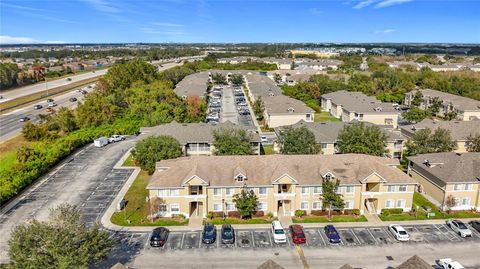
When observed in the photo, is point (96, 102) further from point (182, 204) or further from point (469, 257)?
point (469, 257)

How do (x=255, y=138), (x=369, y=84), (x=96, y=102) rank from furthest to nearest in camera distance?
(x=369, y=84)
(x=96, y=102)
(x=255, y=138)

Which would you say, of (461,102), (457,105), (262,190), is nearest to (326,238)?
(262,190)

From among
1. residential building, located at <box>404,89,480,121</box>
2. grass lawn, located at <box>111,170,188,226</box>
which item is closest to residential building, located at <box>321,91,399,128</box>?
residential building, located at <box>404,89,480,121</box>

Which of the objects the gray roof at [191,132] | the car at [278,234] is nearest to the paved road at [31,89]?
the gray roof at [191,132]

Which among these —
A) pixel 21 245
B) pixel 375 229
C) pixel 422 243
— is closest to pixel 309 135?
pixel 375 229

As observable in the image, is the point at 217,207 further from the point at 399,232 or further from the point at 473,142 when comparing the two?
the point at 473,142

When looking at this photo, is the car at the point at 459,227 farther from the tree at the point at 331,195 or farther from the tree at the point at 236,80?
the tree at the point at 236,80

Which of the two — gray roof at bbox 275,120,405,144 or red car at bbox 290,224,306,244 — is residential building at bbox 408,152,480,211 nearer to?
gray roof at bbox 275,120,405,144
